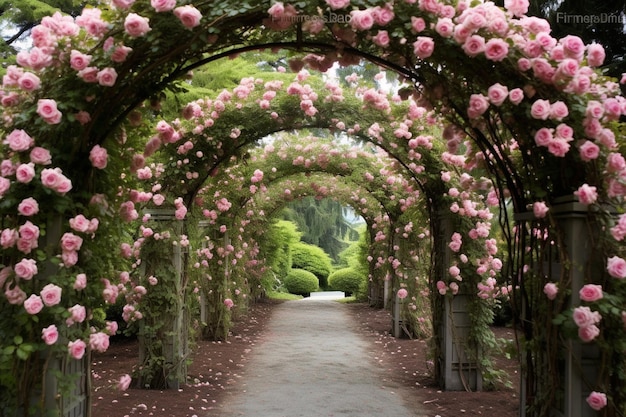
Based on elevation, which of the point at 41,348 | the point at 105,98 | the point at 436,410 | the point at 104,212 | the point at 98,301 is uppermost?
the point at 105,98

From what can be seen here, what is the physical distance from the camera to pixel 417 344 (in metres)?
10.0

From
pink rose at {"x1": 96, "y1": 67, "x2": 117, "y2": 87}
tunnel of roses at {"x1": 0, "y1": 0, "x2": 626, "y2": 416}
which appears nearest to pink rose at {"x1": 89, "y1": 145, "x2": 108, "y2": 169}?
tunnel of roses at {"x1": 0, "y1": 0, "x2": 626, "y2": 416}

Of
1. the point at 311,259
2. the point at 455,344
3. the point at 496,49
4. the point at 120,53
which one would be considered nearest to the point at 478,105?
the point at 496,49

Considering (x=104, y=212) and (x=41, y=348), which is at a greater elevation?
(x=104, y=212)

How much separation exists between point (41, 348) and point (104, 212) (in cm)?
71

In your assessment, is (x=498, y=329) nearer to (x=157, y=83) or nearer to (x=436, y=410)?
(x=436, y=410)

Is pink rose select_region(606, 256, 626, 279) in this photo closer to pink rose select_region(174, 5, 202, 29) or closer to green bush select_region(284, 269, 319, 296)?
pink rose select_region(174, 5, 202, 29)

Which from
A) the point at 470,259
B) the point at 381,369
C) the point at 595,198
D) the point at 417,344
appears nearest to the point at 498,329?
the point at 417,344

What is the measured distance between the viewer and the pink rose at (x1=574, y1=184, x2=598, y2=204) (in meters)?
2.96

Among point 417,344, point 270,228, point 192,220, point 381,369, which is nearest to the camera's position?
point 192,220

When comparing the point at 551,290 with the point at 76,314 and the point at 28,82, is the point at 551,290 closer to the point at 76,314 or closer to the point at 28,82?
the point at 76,314

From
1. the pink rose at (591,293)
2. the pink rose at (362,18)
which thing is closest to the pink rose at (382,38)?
the pink rose at (362,18)

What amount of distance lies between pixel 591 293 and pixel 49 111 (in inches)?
100

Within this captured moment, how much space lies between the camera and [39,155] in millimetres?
2961
